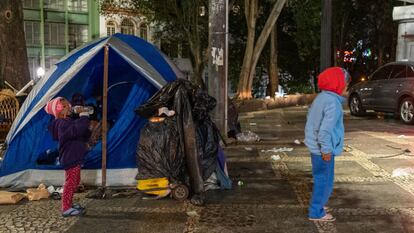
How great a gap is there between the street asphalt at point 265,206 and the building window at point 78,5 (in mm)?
35833

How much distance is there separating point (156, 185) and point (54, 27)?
123 ft

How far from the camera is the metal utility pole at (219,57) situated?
1034cm

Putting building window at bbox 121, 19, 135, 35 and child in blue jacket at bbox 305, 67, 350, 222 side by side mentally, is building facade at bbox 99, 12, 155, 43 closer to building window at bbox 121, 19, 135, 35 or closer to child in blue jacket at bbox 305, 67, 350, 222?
building window at bbox 121, 19, 135, 35

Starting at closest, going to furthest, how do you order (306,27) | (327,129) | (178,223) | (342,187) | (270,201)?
(327,129) < (178,223) < (270,201) < (342,187) < (306,27)

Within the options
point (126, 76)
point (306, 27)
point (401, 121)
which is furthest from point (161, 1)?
point (126, 76)

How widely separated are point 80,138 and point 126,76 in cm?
220

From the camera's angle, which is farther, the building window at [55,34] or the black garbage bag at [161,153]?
the building window at [55,34]

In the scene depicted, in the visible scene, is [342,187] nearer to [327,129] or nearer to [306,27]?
[327,129]

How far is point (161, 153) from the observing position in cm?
613

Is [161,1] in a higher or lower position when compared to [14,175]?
higher

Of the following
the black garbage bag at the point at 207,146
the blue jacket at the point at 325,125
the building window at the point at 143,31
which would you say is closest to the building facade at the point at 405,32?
the black garbage bag at the point at 207,146

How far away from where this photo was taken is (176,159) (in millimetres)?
6184

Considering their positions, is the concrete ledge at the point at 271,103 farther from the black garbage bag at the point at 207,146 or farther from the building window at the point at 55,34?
the building window at the point at 55,34

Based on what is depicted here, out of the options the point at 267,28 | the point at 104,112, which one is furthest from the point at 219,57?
the point at 267,28
